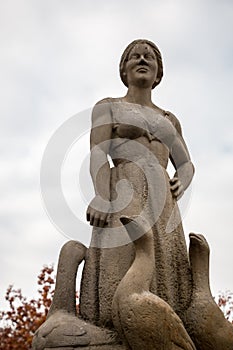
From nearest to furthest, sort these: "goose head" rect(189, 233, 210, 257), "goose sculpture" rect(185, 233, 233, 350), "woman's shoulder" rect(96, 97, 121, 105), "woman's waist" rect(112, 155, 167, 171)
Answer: "goose sculpture" rect(185, 233, 233, 350)
"goose head" rect(189, 233, 210, 257)
"woman's waist" rect(112, 155, 167, 171)
"woman's shoulder" rect(96, 97, 121, 105)

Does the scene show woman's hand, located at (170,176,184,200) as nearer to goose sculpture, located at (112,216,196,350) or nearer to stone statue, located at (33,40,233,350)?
stone statue, located at (33,40,233,350)

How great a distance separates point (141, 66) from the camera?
6340 mm

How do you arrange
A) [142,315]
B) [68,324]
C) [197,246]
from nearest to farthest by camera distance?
[142,315] < [68,324] < [197,246]

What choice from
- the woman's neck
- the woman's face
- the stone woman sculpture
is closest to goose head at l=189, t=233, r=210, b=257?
the stone woman sculpture

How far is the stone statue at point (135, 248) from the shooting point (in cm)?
499

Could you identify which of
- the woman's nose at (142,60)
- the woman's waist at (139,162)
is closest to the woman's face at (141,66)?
the woman's nose at (142,60)

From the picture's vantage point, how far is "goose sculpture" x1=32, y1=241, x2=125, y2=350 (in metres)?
5.05

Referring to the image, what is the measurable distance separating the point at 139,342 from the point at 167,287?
2.60ft

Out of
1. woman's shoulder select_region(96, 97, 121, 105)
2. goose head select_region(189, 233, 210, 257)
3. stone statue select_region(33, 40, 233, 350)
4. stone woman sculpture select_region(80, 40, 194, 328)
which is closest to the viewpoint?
stone statue select_region(33, 40, 233, 350)

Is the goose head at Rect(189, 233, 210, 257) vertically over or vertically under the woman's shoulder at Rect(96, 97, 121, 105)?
under

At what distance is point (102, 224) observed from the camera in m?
5.65

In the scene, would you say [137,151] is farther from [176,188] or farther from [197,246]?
[197,246]

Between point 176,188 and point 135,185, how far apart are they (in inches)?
18.8

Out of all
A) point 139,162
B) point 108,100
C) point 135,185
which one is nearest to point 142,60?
point 108,100
